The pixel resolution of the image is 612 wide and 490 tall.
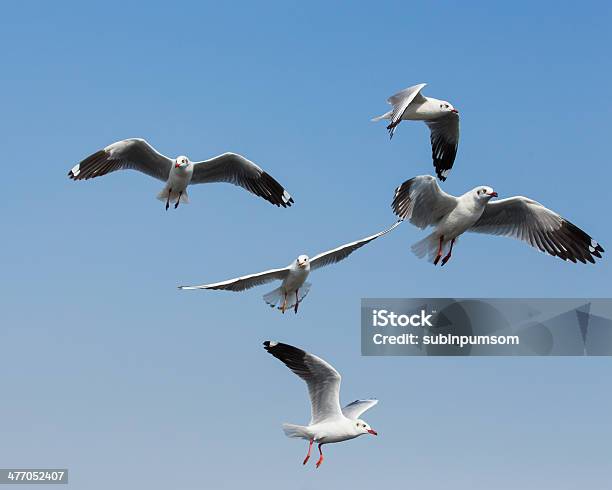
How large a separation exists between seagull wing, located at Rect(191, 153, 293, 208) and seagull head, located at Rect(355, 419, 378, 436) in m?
3.54

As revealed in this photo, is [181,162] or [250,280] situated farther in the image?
[181,162]

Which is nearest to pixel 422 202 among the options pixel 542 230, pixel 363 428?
pixel 542 230

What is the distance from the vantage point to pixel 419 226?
39.6ft

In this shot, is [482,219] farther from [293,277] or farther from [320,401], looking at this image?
[320,401]

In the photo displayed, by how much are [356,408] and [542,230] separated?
2.82m

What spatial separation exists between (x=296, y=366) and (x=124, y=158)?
3.61 meters

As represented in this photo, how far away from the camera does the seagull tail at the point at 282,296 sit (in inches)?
499

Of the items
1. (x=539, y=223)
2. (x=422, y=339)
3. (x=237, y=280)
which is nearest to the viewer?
(x=237, y=280)

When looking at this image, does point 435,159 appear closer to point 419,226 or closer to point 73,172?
point 419,226

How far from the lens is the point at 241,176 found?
14375 mm

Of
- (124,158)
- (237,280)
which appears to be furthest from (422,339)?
(124,158)

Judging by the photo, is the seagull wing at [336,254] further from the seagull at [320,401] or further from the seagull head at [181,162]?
the seagull head at [181,162]

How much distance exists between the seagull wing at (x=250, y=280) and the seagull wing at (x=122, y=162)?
7.02ft

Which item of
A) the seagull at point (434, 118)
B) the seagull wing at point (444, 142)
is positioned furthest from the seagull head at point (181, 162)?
the seagull wing at point (444, 142)
